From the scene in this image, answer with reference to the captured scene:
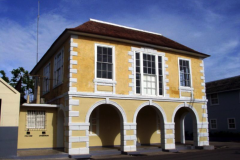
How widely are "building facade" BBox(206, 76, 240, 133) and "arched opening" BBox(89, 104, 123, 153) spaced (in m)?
15.3

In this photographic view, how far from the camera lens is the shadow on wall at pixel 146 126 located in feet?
60.4

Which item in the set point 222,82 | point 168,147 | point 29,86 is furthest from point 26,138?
point 222,82

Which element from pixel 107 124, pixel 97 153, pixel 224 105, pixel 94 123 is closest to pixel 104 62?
pixel 94 123

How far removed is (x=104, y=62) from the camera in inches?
597

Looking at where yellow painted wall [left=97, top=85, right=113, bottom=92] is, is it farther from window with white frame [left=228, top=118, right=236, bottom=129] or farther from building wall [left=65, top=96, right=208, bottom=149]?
Result: window with white frame [left=228, top=118, right=236, bottom=129]

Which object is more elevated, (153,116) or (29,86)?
(29,86)

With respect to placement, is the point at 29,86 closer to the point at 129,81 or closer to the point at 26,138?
the point at 26,138

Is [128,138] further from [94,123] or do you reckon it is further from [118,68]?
[118,68]

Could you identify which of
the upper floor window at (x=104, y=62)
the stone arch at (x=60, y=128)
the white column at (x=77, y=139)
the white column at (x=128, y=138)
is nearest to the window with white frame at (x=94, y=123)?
the stone arch at (x=60, y=128)

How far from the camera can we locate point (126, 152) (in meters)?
14.6

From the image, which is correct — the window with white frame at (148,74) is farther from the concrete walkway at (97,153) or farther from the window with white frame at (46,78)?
the window with white frame at (46,78)

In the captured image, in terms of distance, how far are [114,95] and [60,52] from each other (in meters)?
4.58

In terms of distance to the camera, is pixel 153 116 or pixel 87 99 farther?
pixel 153 116

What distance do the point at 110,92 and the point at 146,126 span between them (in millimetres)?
5104
